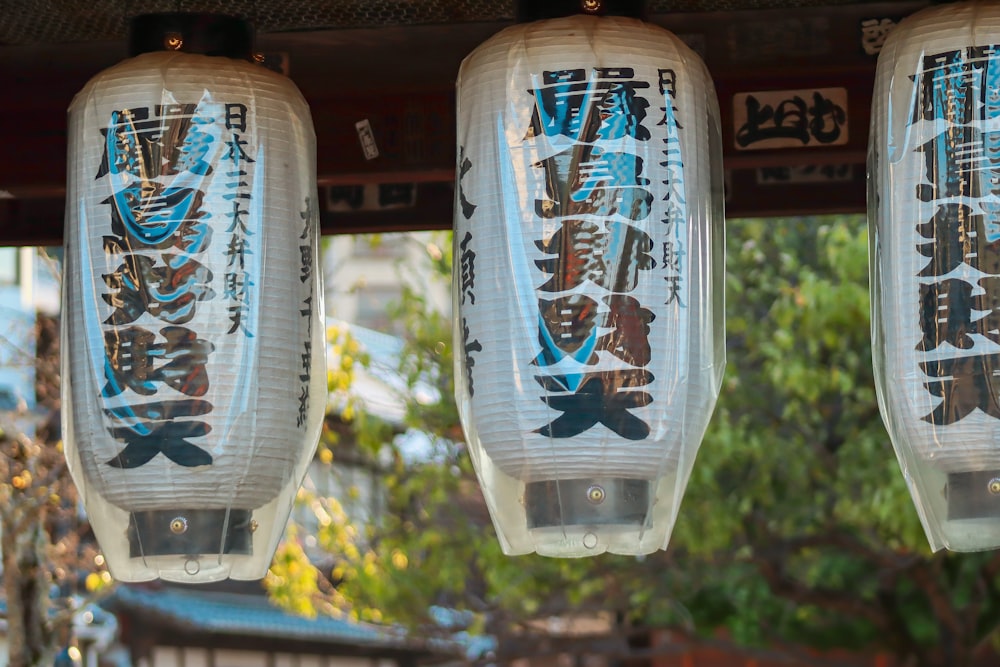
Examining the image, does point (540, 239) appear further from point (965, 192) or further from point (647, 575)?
point (647, 575)

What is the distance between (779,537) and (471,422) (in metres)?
7.97

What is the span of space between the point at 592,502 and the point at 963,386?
31.4 inches

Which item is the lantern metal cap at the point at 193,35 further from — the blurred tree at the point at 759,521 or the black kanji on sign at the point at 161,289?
the blurred tree at the point at 759,521

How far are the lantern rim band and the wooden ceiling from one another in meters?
1.46

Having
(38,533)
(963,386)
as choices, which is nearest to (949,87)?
(963,386)

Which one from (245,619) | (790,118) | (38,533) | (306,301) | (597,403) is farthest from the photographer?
(245,619)

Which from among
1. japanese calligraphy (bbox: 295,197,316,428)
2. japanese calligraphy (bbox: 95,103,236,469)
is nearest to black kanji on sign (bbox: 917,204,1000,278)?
japanese calligraphy (bbox: 295,197,316,428)

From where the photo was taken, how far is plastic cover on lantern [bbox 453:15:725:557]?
9.20ft

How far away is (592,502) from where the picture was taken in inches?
110

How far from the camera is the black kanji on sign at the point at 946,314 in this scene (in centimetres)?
281

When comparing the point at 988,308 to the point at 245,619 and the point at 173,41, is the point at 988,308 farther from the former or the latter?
the point at 245,619

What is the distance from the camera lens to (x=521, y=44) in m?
2.99

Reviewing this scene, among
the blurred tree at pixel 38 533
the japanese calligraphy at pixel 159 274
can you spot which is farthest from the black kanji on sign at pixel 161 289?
the blurred tree at pixel 38 533

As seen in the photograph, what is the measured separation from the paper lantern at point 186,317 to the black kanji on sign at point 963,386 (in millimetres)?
1385
